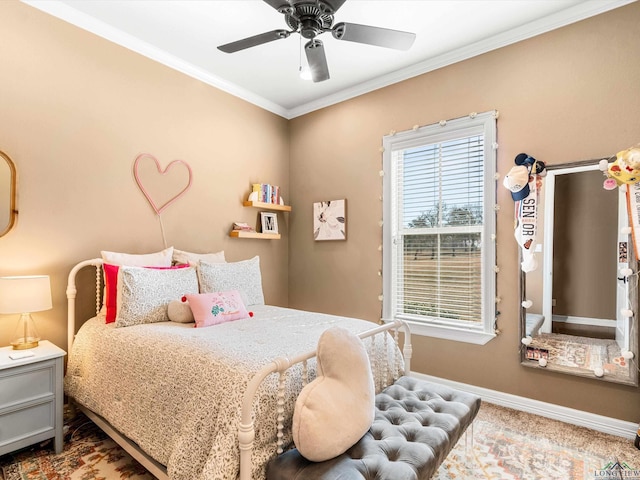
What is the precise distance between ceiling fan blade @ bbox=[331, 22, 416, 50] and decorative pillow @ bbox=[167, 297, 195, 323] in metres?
1.93

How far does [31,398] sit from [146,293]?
805 millimetres

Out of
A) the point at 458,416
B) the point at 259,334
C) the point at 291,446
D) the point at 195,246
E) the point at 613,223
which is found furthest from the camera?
the point at 195,246

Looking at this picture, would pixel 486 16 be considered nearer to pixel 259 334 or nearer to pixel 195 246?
pixel 259 334

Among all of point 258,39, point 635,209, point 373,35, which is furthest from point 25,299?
point 635,209

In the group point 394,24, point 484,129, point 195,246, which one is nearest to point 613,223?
point 484,129

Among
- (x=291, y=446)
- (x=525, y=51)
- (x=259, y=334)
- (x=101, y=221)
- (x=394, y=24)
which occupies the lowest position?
(x=291, y=446)

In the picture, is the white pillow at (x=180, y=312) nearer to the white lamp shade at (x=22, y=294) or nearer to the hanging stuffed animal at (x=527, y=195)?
the white lamp shade at (x=22, y=294)

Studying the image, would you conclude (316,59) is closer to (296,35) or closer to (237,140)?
(296,35)

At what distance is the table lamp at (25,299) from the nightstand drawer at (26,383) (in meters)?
0.22

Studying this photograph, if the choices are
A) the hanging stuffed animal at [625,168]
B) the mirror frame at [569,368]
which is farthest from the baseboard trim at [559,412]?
the hanging stuffed animal at [625,168]

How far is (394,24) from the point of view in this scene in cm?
260

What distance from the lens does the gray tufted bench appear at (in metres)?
1.23

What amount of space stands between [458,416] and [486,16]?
2.69 metres

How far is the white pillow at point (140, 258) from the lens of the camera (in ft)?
8.04
